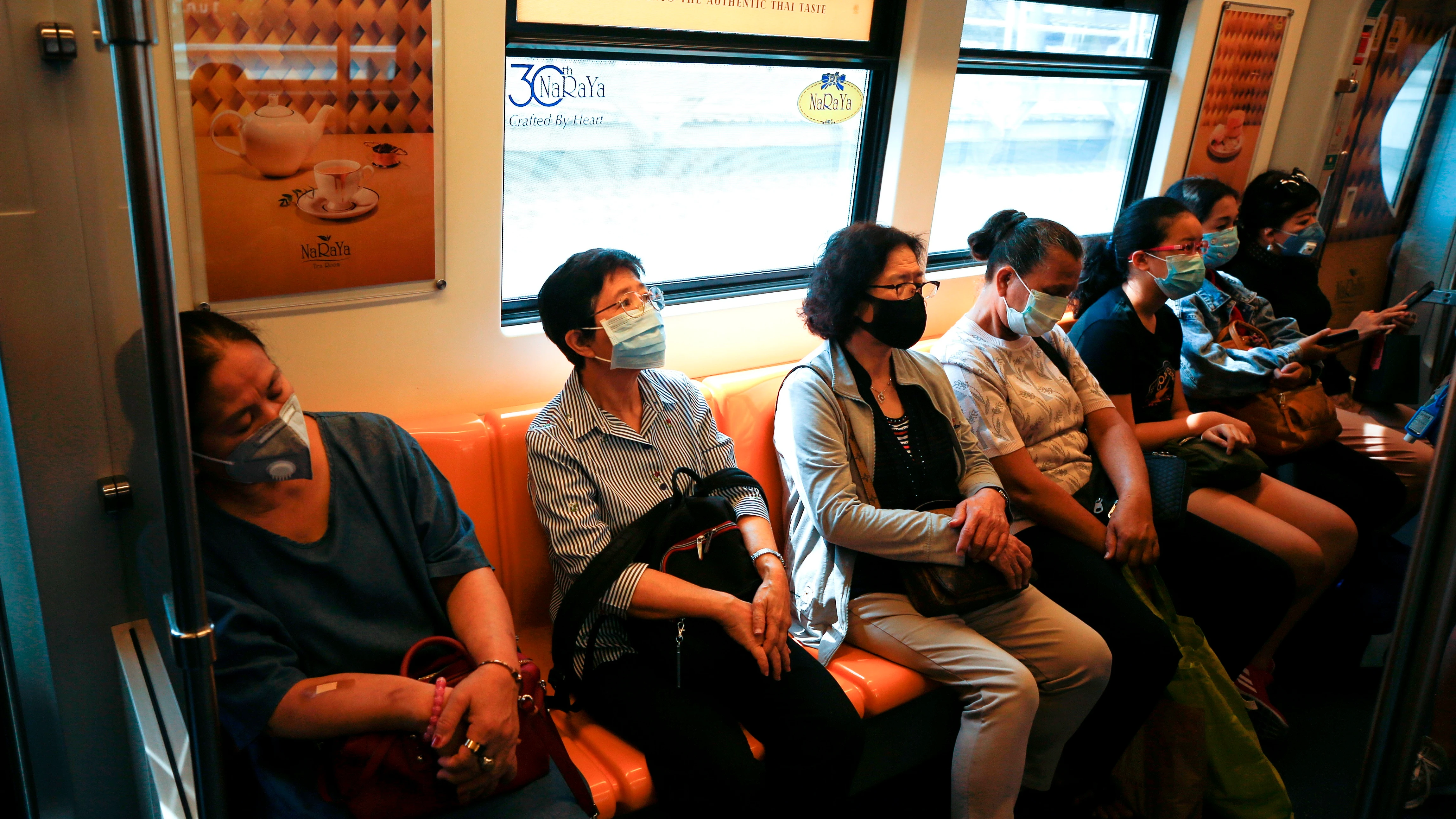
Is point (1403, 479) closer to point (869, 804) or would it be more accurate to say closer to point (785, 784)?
point (869, 804)

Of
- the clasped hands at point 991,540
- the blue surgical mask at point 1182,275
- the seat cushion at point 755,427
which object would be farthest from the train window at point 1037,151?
the clasped hands at point 991,540

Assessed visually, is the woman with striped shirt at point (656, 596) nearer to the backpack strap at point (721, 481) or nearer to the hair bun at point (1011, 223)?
the backpack strap at point (721, 481)

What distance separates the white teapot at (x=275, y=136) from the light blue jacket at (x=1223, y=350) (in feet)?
10.1

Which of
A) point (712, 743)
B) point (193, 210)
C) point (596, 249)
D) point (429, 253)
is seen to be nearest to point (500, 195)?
point (429, 253)

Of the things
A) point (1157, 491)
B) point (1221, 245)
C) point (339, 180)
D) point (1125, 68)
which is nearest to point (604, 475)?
point (339, 180)

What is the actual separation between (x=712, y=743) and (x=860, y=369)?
3.65ft

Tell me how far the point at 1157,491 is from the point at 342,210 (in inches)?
101

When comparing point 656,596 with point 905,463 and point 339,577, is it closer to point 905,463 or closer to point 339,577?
point 339,577

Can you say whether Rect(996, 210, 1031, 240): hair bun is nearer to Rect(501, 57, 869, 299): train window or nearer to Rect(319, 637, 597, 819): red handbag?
Rect(501, 57, 869, 299): train window

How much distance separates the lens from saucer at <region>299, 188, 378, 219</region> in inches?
91.9

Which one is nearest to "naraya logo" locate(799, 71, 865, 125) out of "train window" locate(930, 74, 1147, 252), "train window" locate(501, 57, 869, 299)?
"train window" locate(501, 57, 869, 299)

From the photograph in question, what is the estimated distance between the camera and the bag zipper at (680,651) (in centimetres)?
210

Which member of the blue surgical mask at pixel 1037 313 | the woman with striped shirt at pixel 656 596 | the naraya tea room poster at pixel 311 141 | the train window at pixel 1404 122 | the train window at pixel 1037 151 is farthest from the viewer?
the train window at pixel 1404 122

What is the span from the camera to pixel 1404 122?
540 centimetres
